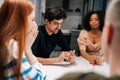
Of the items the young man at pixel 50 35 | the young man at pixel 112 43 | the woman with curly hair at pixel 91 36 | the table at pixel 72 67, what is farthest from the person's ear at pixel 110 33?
the woman with curly hair at pixel 91 36

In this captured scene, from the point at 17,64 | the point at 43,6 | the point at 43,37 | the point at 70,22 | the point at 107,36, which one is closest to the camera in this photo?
the point at 107,36

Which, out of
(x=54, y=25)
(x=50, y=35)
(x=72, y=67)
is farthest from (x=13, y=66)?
(x=50, y=35)

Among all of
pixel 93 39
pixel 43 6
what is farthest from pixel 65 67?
pixel 43 6

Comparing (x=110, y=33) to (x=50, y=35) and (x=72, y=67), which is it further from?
(x=50, y=35)

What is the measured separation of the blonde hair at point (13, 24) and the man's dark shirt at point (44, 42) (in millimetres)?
1138

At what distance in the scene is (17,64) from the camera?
132cm

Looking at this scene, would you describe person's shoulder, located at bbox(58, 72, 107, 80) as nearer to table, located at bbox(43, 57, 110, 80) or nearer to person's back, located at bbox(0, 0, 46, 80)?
person's back, located at bbox(0, 0, 46, 80)

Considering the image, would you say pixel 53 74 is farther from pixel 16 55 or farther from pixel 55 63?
pixel 16 55

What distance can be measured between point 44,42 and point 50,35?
0.40 ft

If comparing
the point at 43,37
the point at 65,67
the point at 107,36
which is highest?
the point at 107,36

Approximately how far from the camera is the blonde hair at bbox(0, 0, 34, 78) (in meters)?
1.32

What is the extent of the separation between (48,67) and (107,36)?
5.07 feet

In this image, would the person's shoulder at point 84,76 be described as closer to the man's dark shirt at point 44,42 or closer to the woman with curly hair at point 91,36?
the man's dark shirt at point 44,42

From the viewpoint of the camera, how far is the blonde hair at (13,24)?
1320mm
